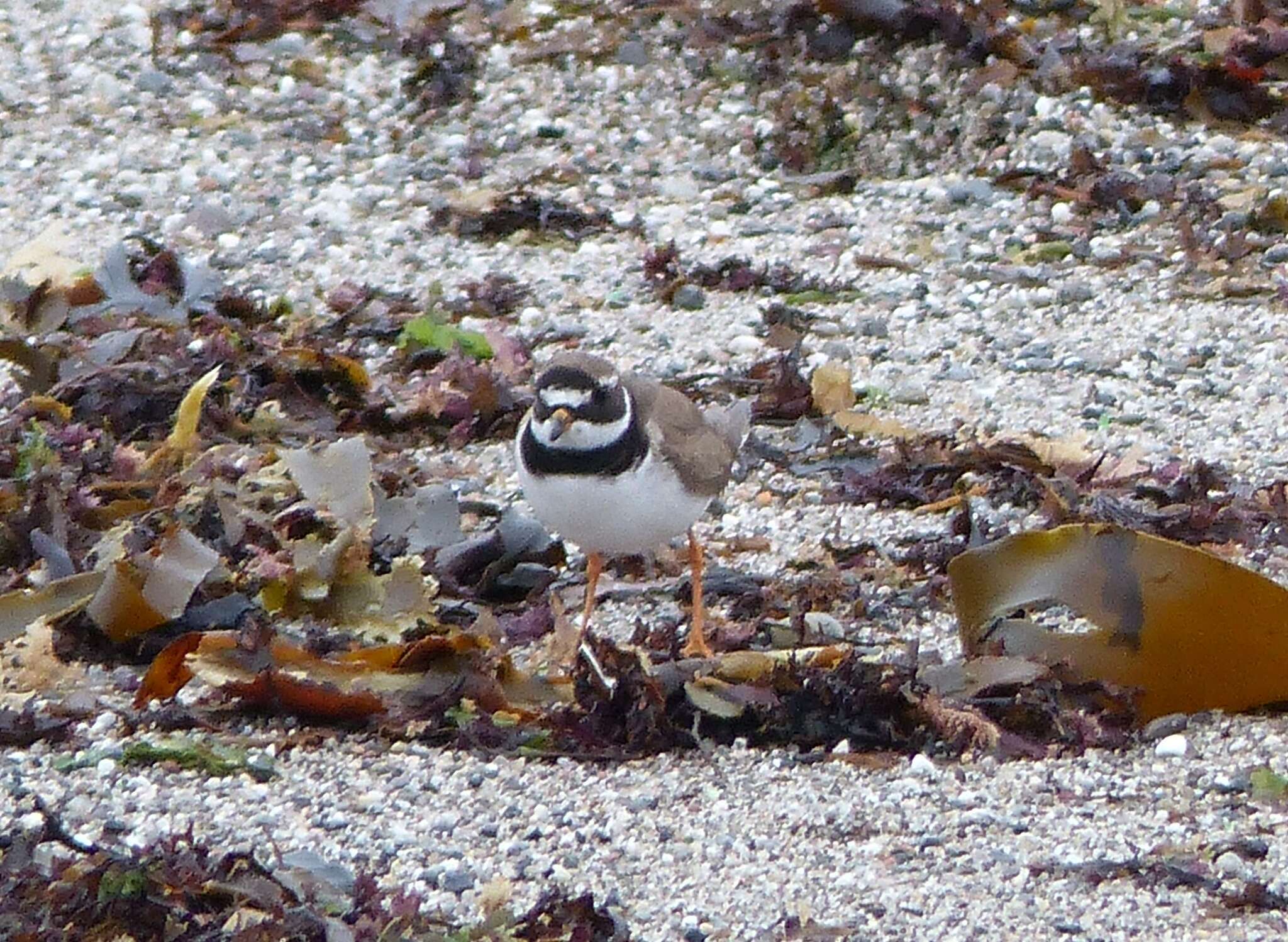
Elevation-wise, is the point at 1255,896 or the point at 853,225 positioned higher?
the point at 1255,896

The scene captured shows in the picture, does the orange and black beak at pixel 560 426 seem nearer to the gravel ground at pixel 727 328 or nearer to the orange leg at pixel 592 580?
the orange leg at pixel 592 580

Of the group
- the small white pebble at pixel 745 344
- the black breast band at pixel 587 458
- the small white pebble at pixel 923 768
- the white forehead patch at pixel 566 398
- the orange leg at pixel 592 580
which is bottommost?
the small white pebble at pixel 745 344

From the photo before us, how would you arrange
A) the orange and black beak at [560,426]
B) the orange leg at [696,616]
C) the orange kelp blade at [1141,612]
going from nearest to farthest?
1. the orange kelp blade at [1141,612]
2. the orange leg at [696,616]
3. the orange and black beak at [560,426]

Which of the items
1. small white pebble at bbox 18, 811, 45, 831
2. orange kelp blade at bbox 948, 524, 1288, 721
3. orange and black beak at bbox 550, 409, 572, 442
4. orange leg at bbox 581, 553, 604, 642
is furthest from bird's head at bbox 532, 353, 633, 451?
small white pebble at bbox 18, 811, 45, 831

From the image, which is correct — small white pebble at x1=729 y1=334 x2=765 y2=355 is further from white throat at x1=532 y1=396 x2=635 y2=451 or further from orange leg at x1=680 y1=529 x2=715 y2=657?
white throat at x1=532 y1=396 x2=635 y2=451

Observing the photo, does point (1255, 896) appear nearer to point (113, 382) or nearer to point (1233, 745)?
point (1233, 745)

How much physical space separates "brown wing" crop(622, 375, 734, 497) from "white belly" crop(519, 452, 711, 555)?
0.06 meters

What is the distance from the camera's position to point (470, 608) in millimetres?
4711

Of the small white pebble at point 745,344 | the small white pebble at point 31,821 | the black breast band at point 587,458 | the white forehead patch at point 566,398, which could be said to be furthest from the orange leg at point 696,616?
the small white pebble at point 745,344

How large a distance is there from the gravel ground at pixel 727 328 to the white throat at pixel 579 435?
1.92ft

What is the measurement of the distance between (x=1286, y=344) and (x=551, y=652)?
3183 millimetres

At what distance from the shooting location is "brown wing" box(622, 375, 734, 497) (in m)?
4.59

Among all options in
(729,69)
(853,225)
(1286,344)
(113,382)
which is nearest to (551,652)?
(113,382)

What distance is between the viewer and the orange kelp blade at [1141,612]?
159 inches
